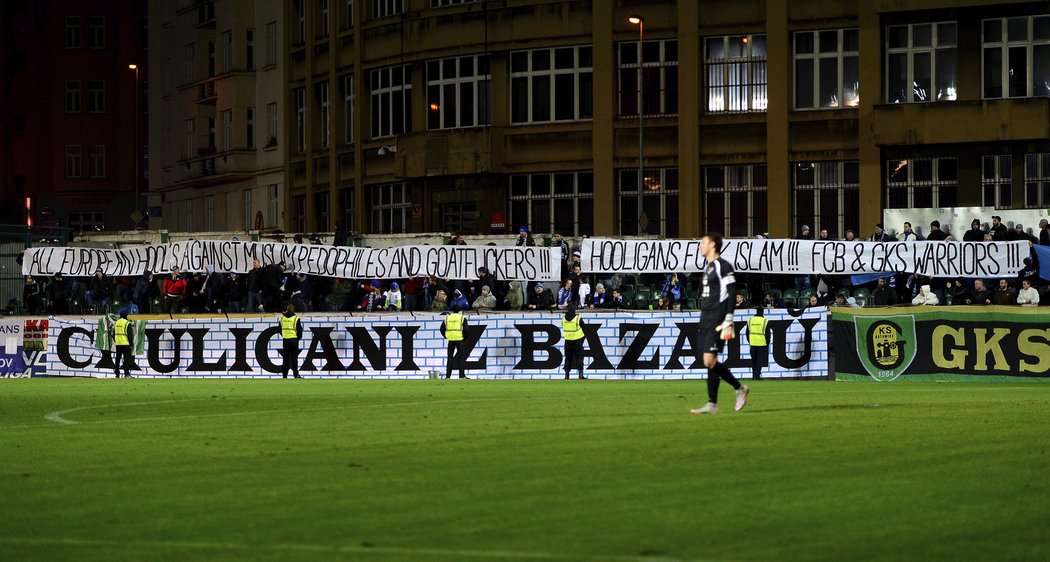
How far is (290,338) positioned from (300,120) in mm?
29314

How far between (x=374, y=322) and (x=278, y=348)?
2.38 metres

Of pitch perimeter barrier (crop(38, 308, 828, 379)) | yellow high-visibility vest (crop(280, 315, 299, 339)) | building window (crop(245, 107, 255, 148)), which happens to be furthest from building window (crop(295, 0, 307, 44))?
yellow high-visibility vest (crop(280, 315, 299, 339))

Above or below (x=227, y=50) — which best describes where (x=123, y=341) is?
below

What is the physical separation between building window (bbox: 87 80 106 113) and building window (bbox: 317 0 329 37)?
34.5 metres

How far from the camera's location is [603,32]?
171 ft

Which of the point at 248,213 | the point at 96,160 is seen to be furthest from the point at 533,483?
the point at 96,160

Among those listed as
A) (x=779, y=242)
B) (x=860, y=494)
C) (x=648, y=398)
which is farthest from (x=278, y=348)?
(x=860, y=494)

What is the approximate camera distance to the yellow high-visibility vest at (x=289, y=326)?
35.1 m

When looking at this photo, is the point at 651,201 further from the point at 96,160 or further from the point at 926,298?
the point at 96,160

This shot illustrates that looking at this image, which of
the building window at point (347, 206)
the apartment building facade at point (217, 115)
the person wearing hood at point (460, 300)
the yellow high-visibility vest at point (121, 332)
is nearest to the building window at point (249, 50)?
→ the apartment building facade at point (217, 115)

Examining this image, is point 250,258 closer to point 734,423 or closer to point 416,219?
point 416,219

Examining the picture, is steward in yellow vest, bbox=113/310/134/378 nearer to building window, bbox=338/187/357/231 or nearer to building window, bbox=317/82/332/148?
building window, bbox=338/187/357/231

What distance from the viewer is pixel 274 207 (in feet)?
215

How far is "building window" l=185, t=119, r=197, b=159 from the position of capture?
73500 mm
